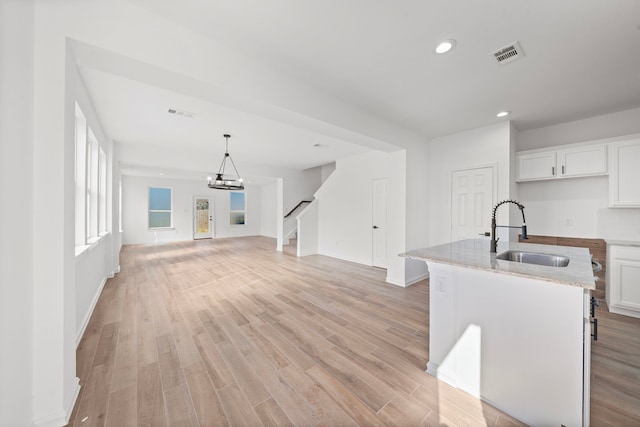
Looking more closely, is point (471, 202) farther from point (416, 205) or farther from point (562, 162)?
point (562, 162)

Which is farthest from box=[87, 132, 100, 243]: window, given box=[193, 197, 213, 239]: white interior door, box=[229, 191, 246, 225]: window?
box=[229, 191, 246, 225]: window

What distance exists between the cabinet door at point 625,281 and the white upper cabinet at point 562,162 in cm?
117

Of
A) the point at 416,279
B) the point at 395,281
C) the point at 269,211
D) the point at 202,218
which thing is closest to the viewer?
the point at 395,281

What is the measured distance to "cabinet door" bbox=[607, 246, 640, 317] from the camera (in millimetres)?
2730

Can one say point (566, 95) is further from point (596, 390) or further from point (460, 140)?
point (596, 390)

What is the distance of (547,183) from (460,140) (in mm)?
1558

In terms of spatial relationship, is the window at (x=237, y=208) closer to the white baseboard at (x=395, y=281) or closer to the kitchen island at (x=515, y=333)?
the white baseboard at (x=395, y=281)

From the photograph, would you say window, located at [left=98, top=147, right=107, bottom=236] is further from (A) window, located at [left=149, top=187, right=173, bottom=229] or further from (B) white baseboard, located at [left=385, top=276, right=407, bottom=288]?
(A) window, located at [left=149, top=187, right=173, bottom=229]

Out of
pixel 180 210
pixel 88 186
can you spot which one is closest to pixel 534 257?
pixel 88 186

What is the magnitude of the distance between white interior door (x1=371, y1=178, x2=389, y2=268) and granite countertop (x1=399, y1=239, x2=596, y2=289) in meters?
2.83

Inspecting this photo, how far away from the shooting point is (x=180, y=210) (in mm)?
9508

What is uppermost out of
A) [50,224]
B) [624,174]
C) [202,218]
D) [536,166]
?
[536,166]

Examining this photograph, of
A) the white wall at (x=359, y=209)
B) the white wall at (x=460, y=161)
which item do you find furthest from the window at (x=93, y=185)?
the white wall at (x=460, y=161)

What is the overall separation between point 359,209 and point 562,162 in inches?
142
